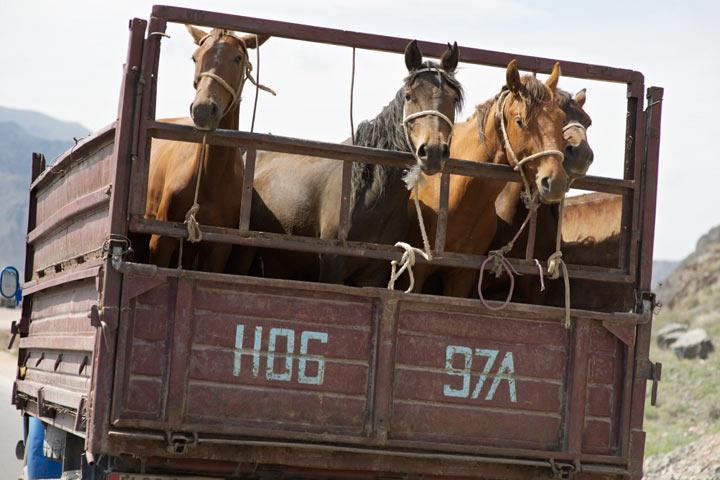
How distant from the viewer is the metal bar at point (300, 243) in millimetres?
5023

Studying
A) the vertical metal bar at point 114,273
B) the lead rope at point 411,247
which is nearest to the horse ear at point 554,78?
the lead rope at point 411,247

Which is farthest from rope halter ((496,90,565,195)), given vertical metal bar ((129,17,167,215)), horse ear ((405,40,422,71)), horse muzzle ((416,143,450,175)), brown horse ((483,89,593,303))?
vertical metal bar ((129,17,167,215))

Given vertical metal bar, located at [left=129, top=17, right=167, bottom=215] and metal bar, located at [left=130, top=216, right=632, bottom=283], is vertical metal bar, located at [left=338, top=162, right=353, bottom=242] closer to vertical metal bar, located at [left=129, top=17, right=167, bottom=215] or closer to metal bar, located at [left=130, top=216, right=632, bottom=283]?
metal bar, located at [left=130, top=216, right=632, bottom=283]

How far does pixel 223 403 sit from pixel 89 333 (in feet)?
2.85

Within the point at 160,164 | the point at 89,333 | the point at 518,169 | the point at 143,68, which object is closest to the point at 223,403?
the point at 89,333

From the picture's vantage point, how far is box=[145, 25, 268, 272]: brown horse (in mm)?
6230

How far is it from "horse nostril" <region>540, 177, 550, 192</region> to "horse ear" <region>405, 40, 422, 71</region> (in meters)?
0.83

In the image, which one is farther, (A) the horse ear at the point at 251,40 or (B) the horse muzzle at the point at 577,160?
(A) the horse ear at the point at 251,40

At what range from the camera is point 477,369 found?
5188mm

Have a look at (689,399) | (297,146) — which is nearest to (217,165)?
(297,146)

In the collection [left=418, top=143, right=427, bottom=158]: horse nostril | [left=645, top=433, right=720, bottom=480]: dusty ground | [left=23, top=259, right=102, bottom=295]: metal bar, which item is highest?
[left=418, top=143, right=427, bottom=158]: horse nostril

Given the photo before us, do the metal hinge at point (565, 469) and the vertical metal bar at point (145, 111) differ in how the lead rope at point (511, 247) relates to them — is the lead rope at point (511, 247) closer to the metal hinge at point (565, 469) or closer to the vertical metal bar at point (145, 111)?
the metal hinge at point (565, 469)

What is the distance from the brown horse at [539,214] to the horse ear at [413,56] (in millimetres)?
834

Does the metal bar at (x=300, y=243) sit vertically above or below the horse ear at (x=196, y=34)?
below
